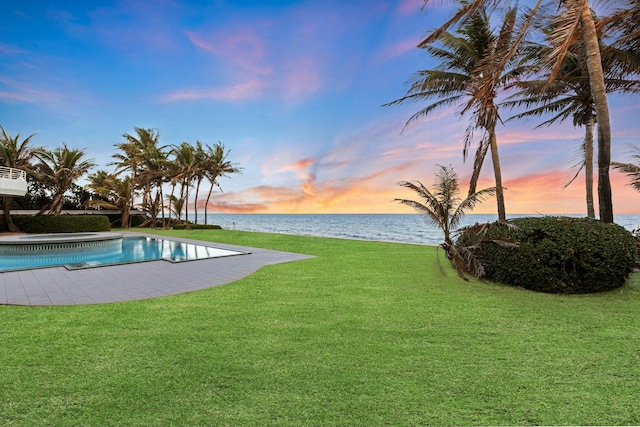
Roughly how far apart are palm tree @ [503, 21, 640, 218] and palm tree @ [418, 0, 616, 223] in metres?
2.29

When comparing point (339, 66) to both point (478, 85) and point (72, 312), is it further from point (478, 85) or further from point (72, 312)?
point (72, 312)

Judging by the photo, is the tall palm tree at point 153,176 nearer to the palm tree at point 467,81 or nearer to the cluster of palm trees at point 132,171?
the cluster of palm trees at point 132,171

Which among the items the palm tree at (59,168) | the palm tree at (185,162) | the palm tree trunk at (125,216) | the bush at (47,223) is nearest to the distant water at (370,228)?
the palm tree at (185,162)

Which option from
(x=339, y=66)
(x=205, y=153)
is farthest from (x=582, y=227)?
(x=205, y=153)

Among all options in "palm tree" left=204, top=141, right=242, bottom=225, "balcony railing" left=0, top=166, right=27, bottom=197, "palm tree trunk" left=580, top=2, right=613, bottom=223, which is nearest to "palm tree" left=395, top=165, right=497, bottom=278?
"palm tree trunk" left=580, top=2, right=613, bottom=223

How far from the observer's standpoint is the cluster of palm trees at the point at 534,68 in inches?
249

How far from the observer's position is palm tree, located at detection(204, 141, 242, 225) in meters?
28.4

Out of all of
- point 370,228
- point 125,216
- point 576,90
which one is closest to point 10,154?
point 125,216

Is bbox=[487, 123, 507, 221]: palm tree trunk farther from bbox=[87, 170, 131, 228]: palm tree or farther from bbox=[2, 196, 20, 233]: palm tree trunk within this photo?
bbox=[2, 196, 20, 233]: palm tree trunk

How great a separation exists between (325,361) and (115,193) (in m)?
30.2

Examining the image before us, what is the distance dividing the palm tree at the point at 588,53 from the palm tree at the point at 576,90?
7.52 ft

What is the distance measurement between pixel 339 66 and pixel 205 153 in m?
17.1

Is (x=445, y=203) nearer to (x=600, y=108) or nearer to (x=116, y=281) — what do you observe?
(x=600, y=108)

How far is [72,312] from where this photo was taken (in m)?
4.33
